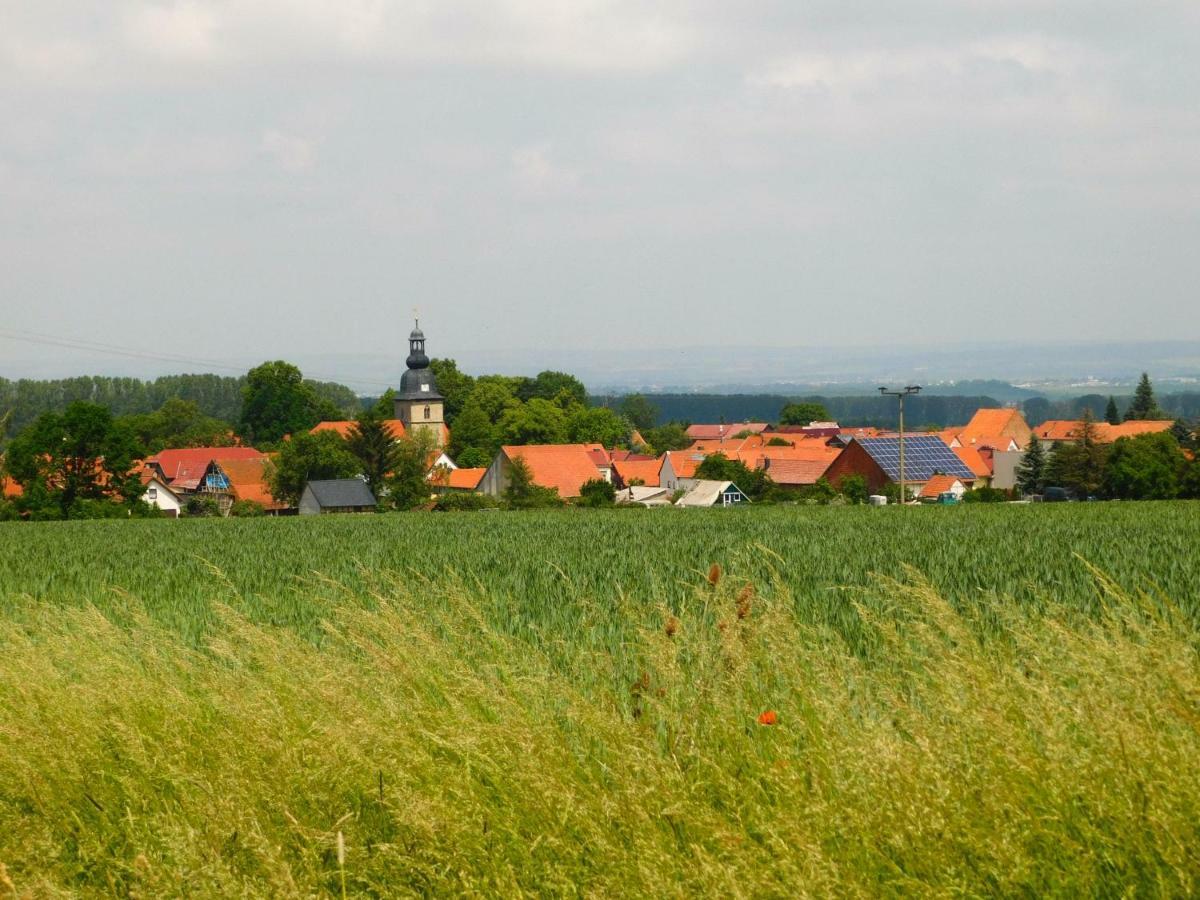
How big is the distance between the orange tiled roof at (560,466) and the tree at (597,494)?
17289 millimetres

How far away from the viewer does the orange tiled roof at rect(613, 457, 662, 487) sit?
111188 millimetres

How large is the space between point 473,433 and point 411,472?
1540 inches

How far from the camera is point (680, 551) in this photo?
57.9ft

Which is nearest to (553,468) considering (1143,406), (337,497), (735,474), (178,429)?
(735,474)

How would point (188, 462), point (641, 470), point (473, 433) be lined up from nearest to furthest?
point (188, 462) < point (641, 470) < point (473, 433)

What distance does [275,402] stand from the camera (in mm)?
130375

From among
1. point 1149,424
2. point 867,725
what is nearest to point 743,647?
point 867,725

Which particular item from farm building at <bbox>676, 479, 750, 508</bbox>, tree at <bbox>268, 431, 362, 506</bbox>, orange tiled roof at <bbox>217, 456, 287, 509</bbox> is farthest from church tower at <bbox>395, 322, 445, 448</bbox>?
farm building at <bbox>676, 479, 750, 508</bbox>

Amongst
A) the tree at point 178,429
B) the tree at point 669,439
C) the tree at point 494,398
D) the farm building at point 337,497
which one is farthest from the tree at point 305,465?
the tree at point 669,439

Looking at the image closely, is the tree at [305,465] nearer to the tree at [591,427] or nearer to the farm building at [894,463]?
the farm building at [894,463]

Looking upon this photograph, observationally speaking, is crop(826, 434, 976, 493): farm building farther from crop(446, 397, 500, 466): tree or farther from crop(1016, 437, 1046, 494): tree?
crop(446, 397, 500, 466): tree

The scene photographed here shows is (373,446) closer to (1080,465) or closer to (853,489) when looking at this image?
(853,489)

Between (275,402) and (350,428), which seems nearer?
(350,428)

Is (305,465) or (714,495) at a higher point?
(305,465)
